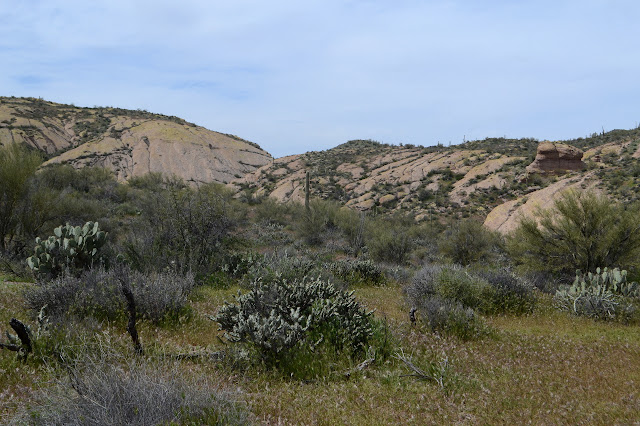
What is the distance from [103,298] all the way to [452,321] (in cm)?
619

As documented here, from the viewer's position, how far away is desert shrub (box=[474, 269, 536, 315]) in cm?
931

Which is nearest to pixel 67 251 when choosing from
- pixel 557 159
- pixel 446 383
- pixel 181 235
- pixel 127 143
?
pixel 181 235

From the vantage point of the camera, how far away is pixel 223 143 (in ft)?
192

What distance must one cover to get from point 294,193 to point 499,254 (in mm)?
28941

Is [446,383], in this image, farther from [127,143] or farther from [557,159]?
[127,143]

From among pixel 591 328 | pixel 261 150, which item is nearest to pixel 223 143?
pixel 261 150

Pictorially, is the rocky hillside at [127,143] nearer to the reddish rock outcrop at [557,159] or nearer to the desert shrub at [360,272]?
the reddish rock outcrop at [557,159]

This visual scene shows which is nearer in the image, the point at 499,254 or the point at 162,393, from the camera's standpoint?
the point at 162,393

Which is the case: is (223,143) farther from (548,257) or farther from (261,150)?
(548,257)

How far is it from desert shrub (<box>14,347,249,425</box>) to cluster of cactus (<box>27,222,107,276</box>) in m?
6.94

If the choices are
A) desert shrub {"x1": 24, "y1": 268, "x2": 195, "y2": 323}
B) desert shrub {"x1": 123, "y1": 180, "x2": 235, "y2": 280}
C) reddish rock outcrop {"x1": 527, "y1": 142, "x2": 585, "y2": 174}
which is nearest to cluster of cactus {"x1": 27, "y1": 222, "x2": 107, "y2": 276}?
desert shrub {"x1": 123, "y1": 180, "x2": 235, "y2": 280}

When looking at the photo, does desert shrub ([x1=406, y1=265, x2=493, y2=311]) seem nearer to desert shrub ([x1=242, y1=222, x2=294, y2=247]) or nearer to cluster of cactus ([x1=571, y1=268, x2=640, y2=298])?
cluster of cactus ([x1=571, y1=268, x2=640, y2=298])

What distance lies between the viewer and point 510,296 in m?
9.54

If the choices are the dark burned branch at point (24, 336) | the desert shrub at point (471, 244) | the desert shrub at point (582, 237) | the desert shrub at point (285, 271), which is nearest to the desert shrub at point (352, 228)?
the desert shrub at point (471, 244)
